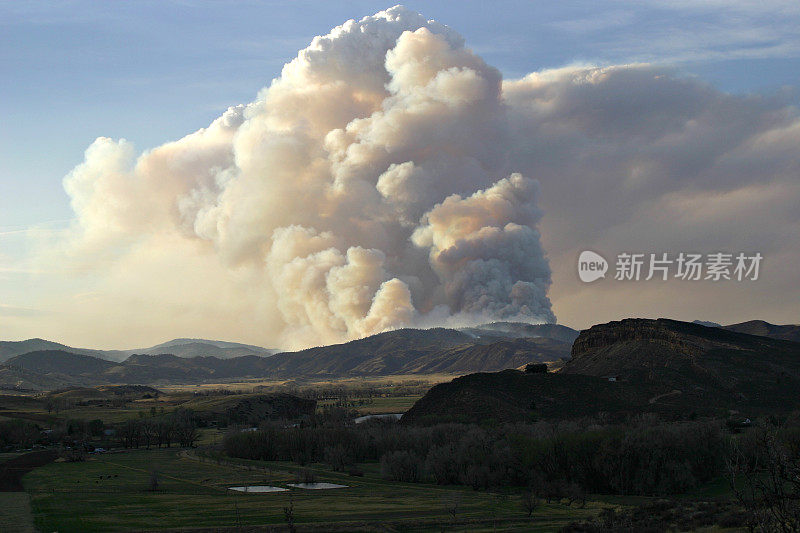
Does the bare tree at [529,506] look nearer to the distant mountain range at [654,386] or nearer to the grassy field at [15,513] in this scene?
the grassy field at [15,513]

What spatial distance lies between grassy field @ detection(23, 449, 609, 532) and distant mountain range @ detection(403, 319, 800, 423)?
46264mm

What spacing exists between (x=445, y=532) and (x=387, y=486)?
39.7 meters

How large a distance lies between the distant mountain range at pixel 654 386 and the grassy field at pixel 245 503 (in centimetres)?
4626

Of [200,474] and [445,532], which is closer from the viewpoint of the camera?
[445,532]

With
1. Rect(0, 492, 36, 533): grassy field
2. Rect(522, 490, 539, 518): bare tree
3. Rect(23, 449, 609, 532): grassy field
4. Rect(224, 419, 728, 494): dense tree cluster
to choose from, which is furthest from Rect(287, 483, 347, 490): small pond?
Rect(0, 492, 36, 533): grassy field

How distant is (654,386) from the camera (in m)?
156

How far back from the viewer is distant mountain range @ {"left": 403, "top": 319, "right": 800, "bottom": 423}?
5625 inches

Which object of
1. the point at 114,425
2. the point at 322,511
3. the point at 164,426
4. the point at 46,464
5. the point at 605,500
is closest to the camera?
the point at 322,511

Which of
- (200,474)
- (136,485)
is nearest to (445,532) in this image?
(136,485)

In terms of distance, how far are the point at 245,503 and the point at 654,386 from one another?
346ft

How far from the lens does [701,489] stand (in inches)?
3430

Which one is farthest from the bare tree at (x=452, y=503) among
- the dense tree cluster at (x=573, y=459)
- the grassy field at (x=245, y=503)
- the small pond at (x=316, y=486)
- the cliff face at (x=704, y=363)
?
the cliff face at (x=704, y=363)

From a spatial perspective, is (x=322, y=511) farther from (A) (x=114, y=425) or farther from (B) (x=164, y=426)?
(A) (x=114, y=425)

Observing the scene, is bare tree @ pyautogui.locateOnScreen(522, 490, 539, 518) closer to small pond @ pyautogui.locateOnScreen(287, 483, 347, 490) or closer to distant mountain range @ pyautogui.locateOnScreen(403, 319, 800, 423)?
small pond @ pyautogui.locateOnScreen(287, 483, 347, 490)
